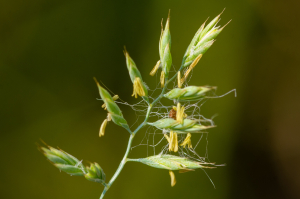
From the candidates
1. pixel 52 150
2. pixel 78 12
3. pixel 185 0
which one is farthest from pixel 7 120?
pixel 185 0

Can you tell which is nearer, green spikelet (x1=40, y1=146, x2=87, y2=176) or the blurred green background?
green spikelet (x1=40, y1=146, x2=87, y2=176)

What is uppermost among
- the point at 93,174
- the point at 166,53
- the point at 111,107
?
the point at 166,53

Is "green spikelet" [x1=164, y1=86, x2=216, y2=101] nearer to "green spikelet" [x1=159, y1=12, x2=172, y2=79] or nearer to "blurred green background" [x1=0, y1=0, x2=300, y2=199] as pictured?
"green spikelet" [x1=159, y1=12, x2=172, y2=79]

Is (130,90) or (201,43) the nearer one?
(201,43)

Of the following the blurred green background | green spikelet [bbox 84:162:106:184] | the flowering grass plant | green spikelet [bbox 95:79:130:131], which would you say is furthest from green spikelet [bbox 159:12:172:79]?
the blurred green background

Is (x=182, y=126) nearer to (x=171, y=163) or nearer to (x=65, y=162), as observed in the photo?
(x=171, y=163)

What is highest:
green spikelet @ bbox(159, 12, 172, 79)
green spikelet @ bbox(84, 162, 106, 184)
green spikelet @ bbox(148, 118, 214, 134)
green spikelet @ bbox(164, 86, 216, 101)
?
green spikelet @ bbox(159, 12, 172, 79)

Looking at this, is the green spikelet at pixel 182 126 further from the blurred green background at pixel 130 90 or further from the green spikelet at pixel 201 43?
the blurred green background at pixel 130 90

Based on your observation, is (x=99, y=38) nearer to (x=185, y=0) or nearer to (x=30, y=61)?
(x=30, y=61)

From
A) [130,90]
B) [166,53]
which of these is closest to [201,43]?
[166,53]
